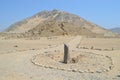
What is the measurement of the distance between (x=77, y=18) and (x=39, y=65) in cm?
8203

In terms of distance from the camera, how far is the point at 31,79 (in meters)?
11.6

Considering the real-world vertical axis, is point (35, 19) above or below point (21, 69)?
above

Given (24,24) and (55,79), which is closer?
(55,79)

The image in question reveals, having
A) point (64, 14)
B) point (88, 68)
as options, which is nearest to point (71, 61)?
point (88, 68)

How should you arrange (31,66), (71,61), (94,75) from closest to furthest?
(94,75) → (31,66) → (71,61)

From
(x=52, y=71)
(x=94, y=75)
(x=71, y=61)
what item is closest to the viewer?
(x=94, y=75)

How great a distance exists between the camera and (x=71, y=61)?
55.6ft

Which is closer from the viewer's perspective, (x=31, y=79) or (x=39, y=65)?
(x=31, y=79)

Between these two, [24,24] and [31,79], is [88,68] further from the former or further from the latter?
[24,24]

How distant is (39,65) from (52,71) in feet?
5.63

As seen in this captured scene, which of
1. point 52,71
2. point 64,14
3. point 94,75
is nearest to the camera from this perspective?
point 94,75

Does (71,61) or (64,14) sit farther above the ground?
(64,14)

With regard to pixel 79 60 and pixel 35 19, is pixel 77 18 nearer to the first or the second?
pixel 35 19

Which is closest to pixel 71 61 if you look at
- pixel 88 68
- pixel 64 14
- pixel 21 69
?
pixel 88 68
